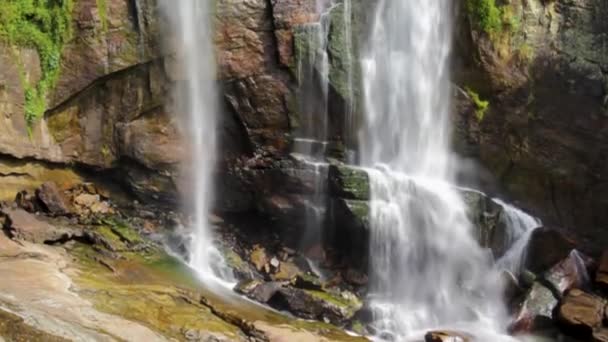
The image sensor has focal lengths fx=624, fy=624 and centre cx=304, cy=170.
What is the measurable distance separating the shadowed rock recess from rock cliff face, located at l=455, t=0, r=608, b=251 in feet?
0.10

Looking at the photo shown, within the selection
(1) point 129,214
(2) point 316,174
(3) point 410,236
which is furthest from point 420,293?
(1) point 129,214

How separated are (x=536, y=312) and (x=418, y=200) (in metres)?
3.33

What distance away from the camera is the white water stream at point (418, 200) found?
1288 cm

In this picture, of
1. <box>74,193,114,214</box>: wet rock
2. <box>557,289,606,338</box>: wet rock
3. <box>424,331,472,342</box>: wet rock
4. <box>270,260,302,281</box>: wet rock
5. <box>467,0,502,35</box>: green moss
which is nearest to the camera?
<box>424,331,472,342</box>: wet rock

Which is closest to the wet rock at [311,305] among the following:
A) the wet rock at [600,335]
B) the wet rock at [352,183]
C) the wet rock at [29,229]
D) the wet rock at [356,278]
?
the wet rock at [356,278]

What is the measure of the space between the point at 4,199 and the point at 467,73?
10876 mm

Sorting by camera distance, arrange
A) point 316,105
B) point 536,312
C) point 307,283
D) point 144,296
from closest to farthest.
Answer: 1. point 144,296
2. point 536,312
3. point 307,283
4. point 316,105

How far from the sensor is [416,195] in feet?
45.1

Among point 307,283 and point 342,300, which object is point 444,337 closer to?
point 342,300

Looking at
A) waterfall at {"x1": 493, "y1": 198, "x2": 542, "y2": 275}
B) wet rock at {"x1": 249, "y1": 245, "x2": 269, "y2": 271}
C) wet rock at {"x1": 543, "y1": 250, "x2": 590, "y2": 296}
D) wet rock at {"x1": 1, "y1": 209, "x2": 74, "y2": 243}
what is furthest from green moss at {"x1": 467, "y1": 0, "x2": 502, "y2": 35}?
wet rock at {"x1": 1, "y1": 209, "x2": 74, "y2": 243}

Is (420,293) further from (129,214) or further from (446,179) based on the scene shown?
(129,214)

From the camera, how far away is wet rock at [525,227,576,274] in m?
13.3

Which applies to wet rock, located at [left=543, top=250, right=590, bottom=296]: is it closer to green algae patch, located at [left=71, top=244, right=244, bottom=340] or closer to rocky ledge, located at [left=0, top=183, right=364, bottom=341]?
rocky ledge, located at [left=0, top=183, right=364, bottom=341]

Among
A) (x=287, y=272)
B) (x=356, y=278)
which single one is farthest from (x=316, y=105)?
(x=356, y=278)
